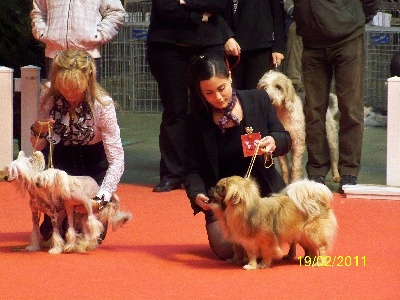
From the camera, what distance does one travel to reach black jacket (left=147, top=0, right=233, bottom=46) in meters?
7.58

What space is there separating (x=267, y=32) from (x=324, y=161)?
111 centimetres

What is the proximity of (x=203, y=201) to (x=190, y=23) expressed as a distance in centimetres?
271

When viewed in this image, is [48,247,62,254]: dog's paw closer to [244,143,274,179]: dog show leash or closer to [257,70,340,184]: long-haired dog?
[244,143,274,179]: dog show leash

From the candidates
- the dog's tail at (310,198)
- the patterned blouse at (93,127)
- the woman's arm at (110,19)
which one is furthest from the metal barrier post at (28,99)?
the dog's tail at (310,198)

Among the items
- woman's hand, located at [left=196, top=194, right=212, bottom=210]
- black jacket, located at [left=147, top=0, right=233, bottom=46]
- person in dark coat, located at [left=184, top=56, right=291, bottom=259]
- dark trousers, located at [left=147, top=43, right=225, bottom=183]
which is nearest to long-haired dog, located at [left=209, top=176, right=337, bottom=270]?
woman's hand, located at [left=196, top=194, right=212, bottom=210]

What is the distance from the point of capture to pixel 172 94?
7.91 metres

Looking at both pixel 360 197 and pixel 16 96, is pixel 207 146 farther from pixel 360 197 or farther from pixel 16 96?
pixel 16 96

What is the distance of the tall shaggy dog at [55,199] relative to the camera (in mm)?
5316

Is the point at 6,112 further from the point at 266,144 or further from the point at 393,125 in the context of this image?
the point at 266,144

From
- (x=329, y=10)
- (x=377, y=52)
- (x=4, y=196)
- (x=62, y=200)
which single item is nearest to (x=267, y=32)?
(x=329, y=10)

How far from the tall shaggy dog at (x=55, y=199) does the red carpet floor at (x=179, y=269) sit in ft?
0.29

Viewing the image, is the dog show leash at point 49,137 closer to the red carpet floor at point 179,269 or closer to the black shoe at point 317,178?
the red carpet floor at point 179,269

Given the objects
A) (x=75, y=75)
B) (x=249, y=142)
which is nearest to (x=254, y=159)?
(x=249, y=142)

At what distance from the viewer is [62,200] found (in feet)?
17.8
